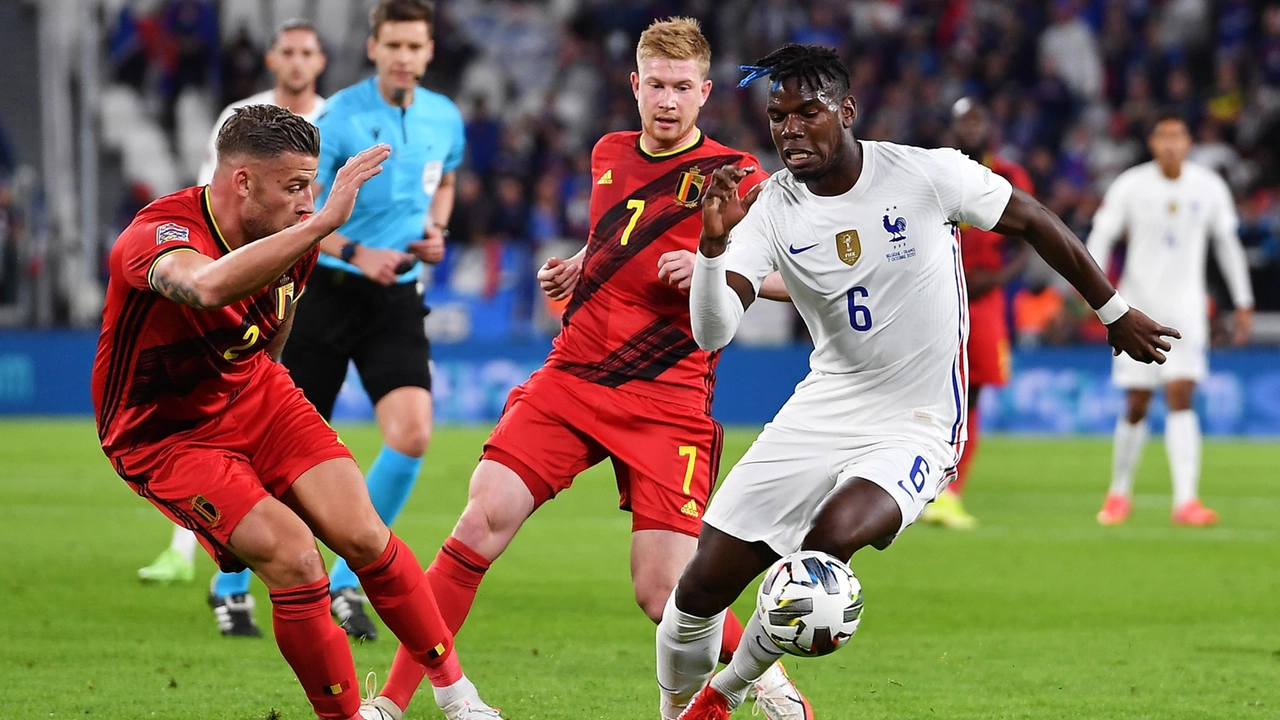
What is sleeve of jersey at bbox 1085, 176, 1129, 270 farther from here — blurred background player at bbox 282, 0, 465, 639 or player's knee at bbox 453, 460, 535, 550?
player's knee at bbox 453, 460, 535, 550

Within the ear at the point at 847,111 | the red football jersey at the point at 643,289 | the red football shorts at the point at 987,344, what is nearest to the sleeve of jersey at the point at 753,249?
the ear at the point at 847,111

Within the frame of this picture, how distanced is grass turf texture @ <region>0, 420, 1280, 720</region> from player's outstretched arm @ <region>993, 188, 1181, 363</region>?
135 cm

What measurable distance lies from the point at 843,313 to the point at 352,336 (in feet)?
9.42

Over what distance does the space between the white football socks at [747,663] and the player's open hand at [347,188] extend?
1658mm

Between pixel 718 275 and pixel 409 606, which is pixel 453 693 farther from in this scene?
pixel 718 275

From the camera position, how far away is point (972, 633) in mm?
7434

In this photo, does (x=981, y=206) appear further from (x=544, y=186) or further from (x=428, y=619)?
(x=544, y=186)

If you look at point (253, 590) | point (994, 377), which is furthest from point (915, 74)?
point (253, 590)

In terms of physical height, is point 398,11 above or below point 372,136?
above

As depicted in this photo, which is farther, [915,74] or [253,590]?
[915,74]

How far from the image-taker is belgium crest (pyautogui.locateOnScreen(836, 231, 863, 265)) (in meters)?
5.15

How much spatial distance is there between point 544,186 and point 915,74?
5.54m

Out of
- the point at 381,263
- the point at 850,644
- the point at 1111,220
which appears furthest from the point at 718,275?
the point at 1111,220

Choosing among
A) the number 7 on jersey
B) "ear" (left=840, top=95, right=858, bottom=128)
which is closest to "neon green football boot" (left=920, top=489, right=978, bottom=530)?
the number 7 on jersey
